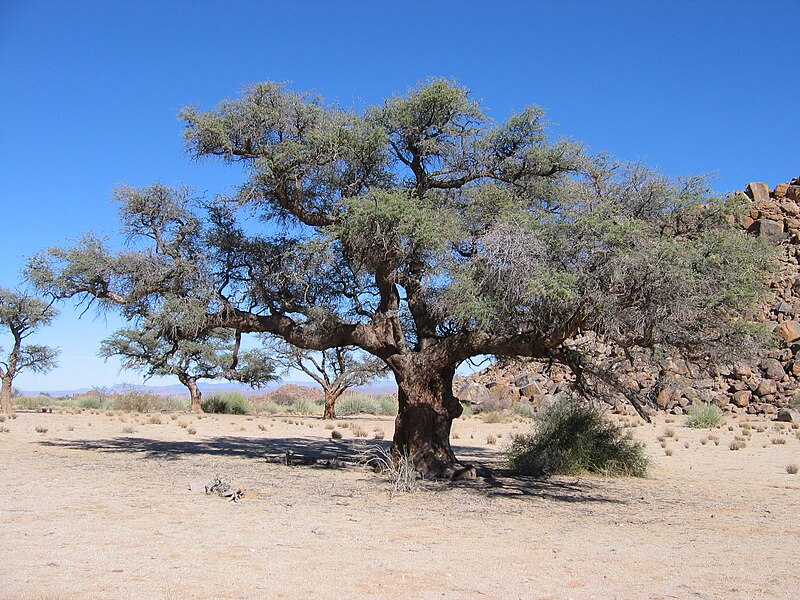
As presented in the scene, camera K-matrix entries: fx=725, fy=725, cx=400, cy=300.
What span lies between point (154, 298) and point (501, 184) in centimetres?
813

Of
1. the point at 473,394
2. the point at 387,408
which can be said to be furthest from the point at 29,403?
the point at 473,394

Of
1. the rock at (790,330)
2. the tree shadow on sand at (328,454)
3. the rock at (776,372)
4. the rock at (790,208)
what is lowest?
the tree shadow on sand at (328,454)

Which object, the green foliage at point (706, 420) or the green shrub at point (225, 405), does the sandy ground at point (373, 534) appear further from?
the green shrub at point (225, 405)

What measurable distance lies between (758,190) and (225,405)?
3810 cm

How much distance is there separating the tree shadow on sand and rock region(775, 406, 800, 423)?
20734 mm

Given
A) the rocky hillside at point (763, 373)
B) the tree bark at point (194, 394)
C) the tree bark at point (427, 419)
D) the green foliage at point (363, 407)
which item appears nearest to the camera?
the tree bark at point (427, 419)

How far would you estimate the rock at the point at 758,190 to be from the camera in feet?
160

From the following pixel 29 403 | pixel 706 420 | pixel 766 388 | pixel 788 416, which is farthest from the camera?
pixel 29 403

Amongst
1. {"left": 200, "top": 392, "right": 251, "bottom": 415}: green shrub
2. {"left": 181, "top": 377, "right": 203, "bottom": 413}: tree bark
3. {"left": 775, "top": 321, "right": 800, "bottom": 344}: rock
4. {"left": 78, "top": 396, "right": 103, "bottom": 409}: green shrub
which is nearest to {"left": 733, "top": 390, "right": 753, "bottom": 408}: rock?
{"left": 775, "top": 321, "right": 800, "bottom": 344}: rock

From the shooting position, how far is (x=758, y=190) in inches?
1934

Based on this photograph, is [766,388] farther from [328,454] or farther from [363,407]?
[328,454]

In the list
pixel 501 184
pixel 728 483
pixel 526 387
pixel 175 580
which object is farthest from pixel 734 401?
pixel 175 580

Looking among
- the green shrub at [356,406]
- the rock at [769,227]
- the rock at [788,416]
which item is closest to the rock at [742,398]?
the rock at [788,416]

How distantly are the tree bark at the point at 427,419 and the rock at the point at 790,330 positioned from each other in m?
33.9
